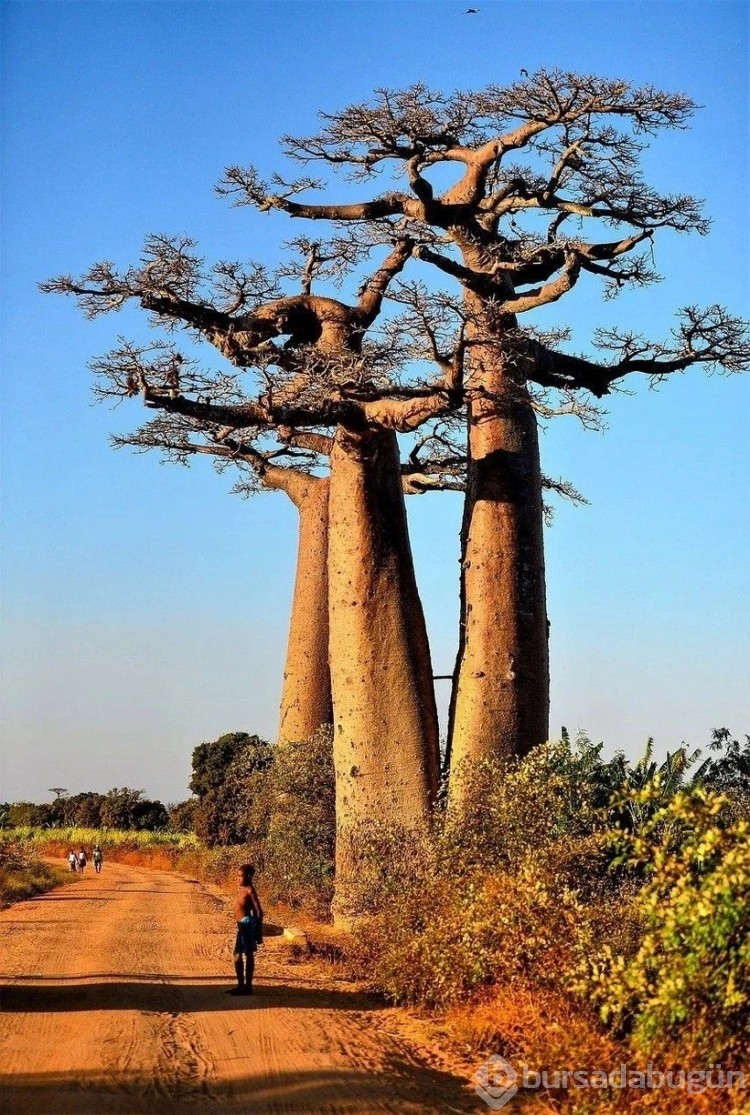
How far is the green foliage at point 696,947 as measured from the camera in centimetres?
427

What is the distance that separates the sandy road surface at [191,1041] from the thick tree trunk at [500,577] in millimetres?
2086

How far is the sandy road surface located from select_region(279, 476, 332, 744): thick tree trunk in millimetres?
4581

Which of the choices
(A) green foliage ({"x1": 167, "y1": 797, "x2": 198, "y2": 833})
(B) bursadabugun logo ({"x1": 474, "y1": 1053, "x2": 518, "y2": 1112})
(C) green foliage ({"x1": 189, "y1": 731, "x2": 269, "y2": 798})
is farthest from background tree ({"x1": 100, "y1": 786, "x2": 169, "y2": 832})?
(B) bursadabugun logo ({"x1": 474, "y1": 1053, "x2": 518, "y2": 1112})

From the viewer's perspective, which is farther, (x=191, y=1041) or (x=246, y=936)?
(x=246, y=936)

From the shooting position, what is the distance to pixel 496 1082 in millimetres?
5121

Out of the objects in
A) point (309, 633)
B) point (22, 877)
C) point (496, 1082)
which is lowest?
point (496, 1082)

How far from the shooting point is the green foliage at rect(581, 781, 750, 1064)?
4.27 metres

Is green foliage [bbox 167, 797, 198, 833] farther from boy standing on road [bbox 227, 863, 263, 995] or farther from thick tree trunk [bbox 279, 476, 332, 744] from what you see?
boy standing on road [bbox 227, 863, 263, 995]

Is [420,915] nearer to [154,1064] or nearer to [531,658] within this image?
[154,1064]

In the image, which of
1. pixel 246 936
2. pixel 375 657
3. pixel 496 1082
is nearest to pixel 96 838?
pixel 375 657

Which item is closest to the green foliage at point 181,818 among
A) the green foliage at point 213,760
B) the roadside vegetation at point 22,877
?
the green foliage at point 213,760

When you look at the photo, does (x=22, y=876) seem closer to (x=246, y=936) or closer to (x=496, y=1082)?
(x=246, y=936)

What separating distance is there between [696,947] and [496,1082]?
1198mm

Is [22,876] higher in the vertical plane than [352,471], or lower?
lower
